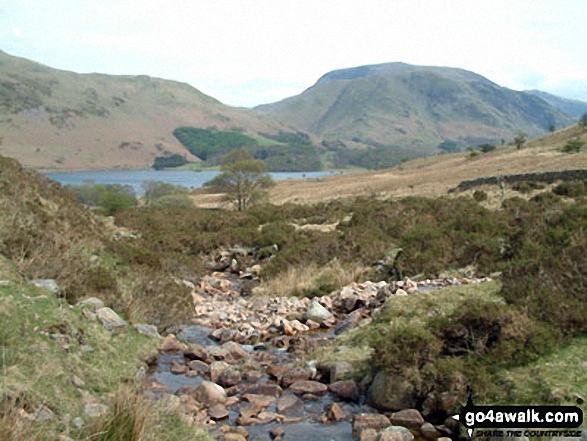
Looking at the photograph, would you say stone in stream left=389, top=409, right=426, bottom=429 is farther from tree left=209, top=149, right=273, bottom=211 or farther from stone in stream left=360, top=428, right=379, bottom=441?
tree left=209, top=149, right=273, bottom=211

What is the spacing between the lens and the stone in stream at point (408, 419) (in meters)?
6.58

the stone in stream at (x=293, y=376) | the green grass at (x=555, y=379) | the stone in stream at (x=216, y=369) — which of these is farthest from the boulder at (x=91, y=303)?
the green grass at (x=555, y=379)

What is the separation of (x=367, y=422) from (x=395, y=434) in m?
0.61

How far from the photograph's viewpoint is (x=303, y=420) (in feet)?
22.6

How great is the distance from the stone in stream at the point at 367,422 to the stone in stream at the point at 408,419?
121 millimetres

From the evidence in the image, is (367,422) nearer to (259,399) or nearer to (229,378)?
(259,399)

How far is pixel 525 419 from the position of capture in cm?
568

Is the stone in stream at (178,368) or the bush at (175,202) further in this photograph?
the bush at (175,202)

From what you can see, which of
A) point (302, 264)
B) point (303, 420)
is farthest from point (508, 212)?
point (303, 420)

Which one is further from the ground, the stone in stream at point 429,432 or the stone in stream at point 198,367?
the stone in stream at point 429,432

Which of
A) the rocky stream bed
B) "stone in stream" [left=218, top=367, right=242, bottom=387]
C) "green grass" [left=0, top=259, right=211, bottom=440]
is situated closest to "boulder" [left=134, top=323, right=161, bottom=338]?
"green grass" [left=0, top=259, right=211, bottom=440]

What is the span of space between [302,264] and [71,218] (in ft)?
24.0

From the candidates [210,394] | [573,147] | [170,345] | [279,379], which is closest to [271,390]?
[279,379]

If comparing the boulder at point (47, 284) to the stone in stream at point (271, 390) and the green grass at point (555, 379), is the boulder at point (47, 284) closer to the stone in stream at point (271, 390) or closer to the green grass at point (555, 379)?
the stone in stream at point (271, 390)
